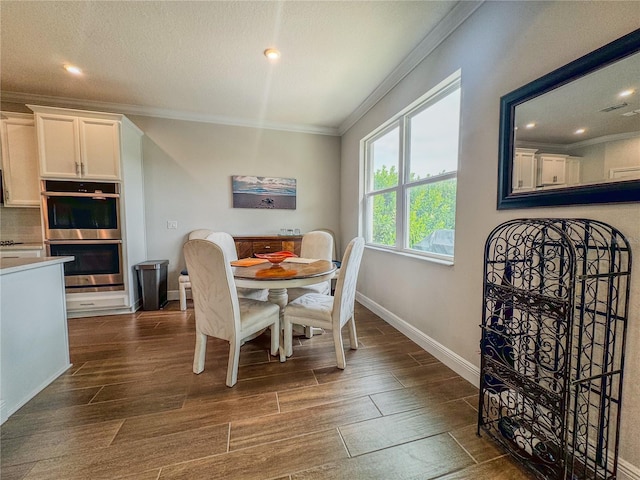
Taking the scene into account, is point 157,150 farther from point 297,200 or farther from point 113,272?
point 297,200

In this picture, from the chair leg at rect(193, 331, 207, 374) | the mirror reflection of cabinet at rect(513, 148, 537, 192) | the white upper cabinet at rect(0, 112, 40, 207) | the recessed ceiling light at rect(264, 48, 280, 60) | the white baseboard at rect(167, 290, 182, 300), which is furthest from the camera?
the white baseboard at rect(167, 290, 182, 300)

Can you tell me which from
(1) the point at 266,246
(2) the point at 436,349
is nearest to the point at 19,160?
(1) the point at 266,246

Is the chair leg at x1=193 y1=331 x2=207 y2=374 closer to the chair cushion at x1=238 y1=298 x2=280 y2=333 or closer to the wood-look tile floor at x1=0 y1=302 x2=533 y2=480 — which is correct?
the wood-look tile floor at x1=0 y1=302 x2=533 y2=480

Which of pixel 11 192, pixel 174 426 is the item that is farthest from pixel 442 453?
pixel 11 192

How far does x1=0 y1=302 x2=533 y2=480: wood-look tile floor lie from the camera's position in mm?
1190

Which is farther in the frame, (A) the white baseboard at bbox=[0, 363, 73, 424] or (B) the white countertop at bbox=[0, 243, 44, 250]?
(B) the white countertop at bbox=[0, 243, 44, 250]

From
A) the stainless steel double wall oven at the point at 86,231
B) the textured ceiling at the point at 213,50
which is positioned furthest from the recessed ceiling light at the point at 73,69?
the stainless steel double wall oven at the point at 86,231

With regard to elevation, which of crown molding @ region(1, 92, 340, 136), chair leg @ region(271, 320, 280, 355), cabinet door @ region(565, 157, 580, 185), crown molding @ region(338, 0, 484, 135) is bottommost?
chair leg @ region(271, 320, 280, 355)

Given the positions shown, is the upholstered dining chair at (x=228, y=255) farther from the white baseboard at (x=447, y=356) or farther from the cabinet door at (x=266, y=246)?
the white baseboard at (x=447, y=356)

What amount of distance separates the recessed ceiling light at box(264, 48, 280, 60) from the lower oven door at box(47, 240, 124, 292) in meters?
2.73

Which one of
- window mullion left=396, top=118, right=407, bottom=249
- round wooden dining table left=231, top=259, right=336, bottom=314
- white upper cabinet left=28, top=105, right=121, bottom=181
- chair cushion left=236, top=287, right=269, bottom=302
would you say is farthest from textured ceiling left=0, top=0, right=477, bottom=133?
chair cushion left=236, top=287, right=269, bottom=302

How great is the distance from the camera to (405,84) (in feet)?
8.38

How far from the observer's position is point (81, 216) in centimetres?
300

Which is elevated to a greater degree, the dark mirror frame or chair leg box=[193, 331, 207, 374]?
the dark mirror frame
